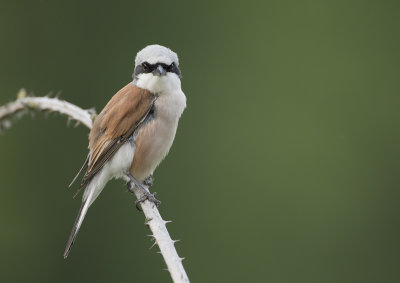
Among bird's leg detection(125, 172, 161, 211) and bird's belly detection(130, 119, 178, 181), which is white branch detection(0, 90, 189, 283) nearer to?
bird's leg detection(125, 172, 161, 211)

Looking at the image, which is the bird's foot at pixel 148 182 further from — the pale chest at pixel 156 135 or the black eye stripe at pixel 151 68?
the black eye stripe at pixel 151 68

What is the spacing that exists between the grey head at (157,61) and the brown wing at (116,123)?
131 millimetres

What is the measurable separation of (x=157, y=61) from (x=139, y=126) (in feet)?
1.11

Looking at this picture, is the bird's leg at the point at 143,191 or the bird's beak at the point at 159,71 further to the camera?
the bird's beak at the point at 159,71

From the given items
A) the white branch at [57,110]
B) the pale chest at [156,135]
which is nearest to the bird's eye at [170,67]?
the pale chest at [156,135]

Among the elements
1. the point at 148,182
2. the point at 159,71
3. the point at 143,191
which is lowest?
the point at 143,191

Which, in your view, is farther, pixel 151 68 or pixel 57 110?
pixel 151 68

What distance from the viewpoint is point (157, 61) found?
11.1 ft

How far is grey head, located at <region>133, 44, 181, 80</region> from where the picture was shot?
337cm

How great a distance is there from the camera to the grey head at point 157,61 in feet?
11.1

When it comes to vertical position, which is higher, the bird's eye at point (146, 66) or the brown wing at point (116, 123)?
the bird's eye at point (146, 66)

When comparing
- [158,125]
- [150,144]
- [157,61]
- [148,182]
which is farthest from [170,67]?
[148,182]

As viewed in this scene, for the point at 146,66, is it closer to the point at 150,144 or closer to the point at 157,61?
the point at 157,61

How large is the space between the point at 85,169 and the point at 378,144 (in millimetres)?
3194
